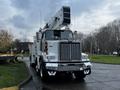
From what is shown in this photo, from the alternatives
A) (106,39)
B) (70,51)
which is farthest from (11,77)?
(106,39)

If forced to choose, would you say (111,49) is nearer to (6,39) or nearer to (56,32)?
(6,39)

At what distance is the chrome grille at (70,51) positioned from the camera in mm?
15648

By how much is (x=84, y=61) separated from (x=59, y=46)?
5.43 ft

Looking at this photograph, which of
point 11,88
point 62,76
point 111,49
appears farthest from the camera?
point 111,49

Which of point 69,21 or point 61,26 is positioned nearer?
point 69,21

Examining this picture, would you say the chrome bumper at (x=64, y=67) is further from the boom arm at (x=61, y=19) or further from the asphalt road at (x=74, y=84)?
the boom arm at (x=61, y=19)

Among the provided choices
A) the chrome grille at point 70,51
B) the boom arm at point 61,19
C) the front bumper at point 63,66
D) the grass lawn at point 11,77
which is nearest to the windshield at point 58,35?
the boom arm at point 61,19

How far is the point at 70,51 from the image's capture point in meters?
15.7

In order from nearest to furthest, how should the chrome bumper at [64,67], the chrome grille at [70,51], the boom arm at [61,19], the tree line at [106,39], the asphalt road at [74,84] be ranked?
the asphalt road at [74,84] < the chrome bumper at [64,67] < the boom arm at [61,19] < the chrome grille at [70,51] < the tree line at [106,39]

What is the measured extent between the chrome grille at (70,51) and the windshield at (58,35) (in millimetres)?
1280

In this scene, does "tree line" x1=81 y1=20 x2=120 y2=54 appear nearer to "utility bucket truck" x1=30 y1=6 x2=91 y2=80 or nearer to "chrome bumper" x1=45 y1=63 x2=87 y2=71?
"utility bucket truck" x1=30 y1=6 x2=91 y2=80

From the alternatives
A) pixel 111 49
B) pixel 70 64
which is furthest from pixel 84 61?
pixel 111 49

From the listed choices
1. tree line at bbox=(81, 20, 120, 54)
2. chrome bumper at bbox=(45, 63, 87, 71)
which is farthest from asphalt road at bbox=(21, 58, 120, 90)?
tree line at bbox=(81, 20, 120, 54)

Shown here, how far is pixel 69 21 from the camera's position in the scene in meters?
15.4
